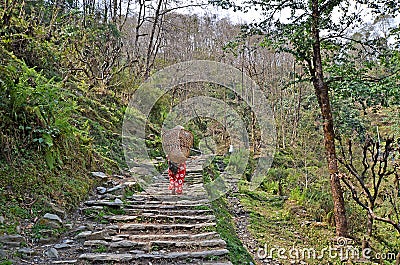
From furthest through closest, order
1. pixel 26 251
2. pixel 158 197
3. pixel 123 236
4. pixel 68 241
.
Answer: pixel 158 197 → pixel 123 236 → pixel 68 241 → pixel 26 251

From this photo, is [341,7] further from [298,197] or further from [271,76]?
[271,76]

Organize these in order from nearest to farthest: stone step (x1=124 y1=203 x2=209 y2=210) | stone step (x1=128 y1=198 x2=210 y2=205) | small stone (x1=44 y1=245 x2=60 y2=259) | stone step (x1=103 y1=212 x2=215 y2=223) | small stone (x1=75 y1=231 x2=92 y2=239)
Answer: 1. small stone (x1=44 y1=245 x2=60 y2=259)
2. small stone (x1=75 y1=231 x2=92 y2=239)
3. stone step (x1=103 y1=212 x2=215 y2=223)
4. stone step (x1=124 y1=203 x2=209 y2=210)
5. stone step (x1=128 y1=198 x2=210 y2=205)

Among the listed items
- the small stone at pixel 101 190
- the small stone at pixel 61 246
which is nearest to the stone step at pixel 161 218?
the small stone at pixel 101 190

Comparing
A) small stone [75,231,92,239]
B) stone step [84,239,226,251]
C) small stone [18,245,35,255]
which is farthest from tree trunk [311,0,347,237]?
small stone [18,245,35,255]

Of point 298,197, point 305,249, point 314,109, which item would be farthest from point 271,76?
point 305,249

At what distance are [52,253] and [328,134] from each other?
224 inches

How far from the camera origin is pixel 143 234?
473cm

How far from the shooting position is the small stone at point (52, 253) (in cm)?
369

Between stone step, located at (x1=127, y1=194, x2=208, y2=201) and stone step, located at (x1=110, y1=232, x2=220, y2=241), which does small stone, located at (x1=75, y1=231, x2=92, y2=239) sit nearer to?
stone step, located at (x1=110, y1=232, x2=220, y2=241)

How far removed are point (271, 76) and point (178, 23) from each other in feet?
25.3

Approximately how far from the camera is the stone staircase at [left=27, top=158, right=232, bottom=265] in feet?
13.1

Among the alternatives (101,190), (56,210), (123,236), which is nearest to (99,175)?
(101,190)

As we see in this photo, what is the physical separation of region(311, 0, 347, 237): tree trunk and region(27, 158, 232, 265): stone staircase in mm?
2729

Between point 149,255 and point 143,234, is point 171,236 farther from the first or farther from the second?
point 149,255
